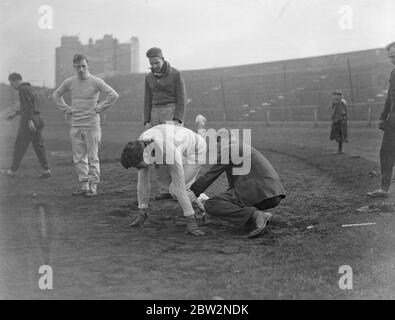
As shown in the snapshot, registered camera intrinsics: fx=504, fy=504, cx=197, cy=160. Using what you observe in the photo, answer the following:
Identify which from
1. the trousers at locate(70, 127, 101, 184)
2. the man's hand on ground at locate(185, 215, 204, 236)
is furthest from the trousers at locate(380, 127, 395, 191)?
the trousers at locate(70, 127, 101, 184)

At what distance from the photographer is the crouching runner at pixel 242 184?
5.41 metres

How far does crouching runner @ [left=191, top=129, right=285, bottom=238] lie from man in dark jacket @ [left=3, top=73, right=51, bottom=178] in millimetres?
5304

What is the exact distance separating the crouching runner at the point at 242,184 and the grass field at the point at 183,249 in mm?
242

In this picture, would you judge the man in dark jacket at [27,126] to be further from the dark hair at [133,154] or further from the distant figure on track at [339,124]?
the distant figure on track at [339,124]

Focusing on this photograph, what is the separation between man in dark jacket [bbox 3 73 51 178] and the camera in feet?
32.3

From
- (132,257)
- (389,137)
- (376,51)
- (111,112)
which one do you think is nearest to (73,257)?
(132,257)

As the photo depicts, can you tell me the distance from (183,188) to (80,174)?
308cm

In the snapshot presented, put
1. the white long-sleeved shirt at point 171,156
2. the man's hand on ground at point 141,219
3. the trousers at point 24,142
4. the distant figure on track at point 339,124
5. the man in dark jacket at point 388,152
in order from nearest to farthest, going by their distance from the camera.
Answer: the white long-sleeved shirt at point 171,156 → the man's hand on ground at point 141,219 → the man in dark jacket at point 388,152 → the trousers at point 24,142 → the distant figure on track at point 339,124

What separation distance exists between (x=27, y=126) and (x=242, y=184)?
19.8 ft

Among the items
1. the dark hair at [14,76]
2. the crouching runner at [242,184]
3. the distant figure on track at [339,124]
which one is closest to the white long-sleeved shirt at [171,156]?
the crouching runner at [242,184]

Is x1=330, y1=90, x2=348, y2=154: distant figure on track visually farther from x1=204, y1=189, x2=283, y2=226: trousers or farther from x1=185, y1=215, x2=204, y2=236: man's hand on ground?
x1=185, y1=215, x2=204, y2=236: man's hand on ground

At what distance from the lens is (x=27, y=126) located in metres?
10.0

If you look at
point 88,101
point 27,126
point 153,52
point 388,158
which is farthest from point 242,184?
point 27,126

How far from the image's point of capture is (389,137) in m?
6.93
